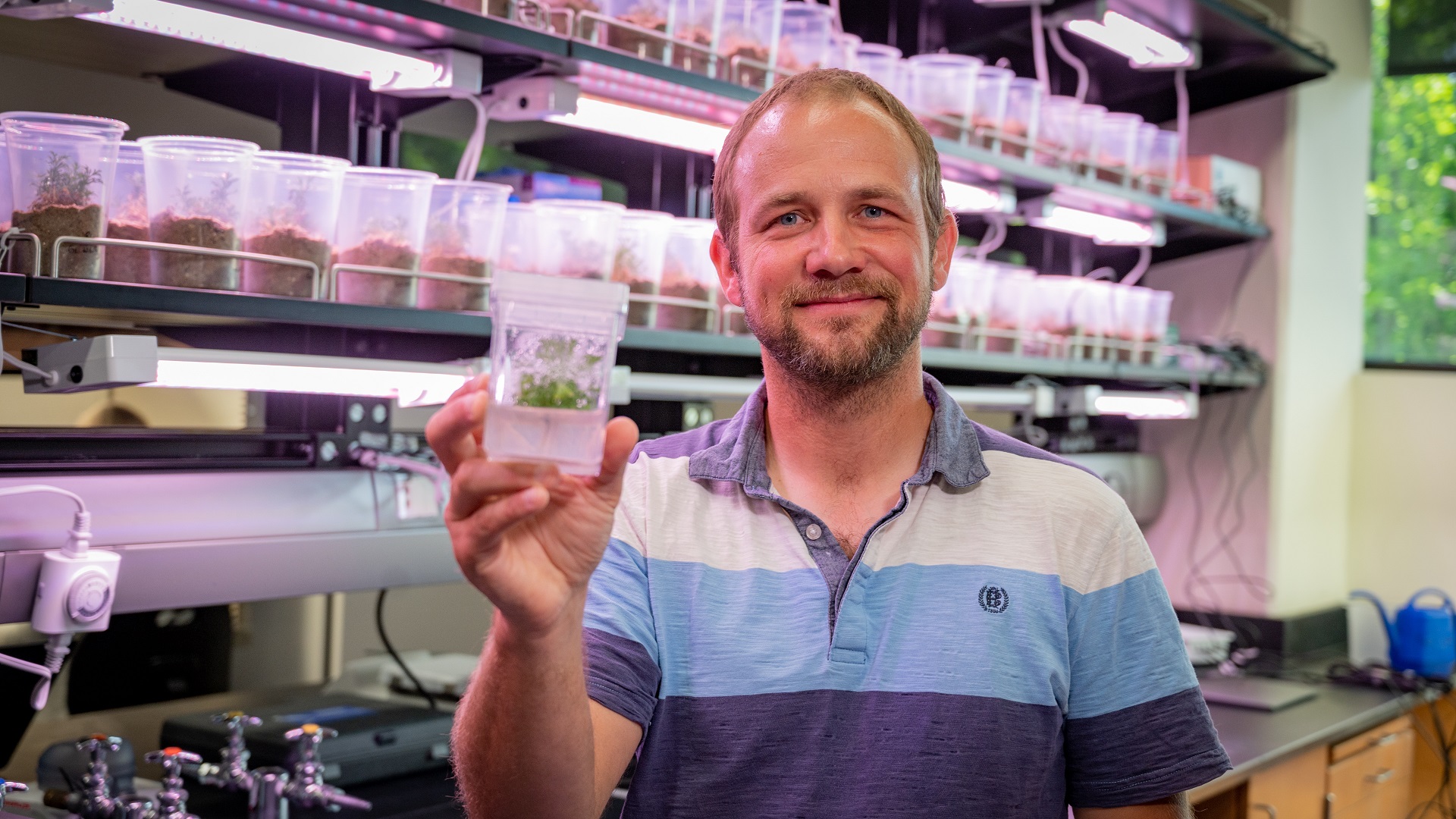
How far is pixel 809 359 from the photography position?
1454mm

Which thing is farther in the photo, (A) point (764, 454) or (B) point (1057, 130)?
(B) point (1057, 130)

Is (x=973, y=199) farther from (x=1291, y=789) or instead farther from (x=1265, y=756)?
(x=1291, y=789)

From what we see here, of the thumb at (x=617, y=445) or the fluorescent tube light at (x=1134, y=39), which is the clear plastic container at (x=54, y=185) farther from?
the fluorescent tube light at (x=1134, y=39)

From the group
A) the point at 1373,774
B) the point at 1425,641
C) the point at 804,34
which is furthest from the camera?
the point at 1425,641

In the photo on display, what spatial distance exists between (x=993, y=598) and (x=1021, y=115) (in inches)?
77.1

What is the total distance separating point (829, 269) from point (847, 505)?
10.7 inches

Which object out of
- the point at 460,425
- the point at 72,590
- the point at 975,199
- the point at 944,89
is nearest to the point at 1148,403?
the point at 975,199

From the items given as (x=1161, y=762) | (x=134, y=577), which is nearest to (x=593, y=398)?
(x=1161, y=762)

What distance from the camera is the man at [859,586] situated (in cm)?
138

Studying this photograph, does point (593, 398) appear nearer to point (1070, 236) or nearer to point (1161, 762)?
point (1161, 762)

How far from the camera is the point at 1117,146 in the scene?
140 inches

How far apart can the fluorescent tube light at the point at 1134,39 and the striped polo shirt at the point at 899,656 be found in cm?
→ 214

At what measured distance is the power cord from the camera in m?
2.61

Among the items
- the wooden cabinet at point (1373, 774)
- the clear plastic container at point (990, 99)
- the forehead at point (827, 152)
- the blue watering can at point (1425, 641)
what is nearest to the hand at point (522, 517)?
the forehead at point (827, 152)
